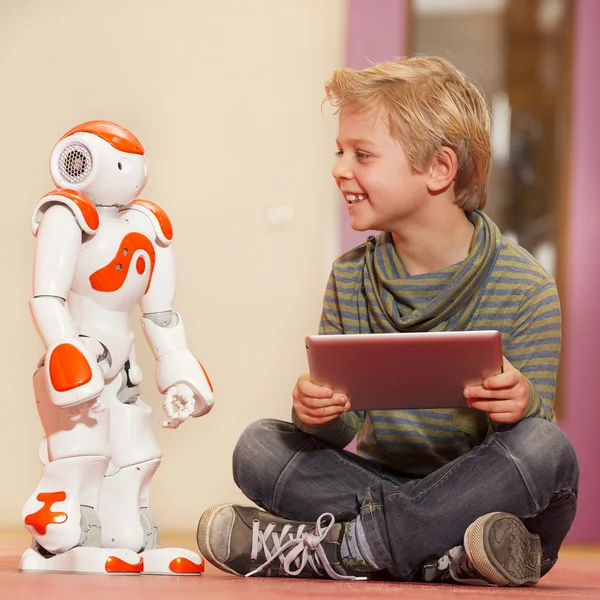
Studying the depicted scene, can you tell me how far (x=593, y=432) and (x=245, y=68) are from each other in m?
1.21

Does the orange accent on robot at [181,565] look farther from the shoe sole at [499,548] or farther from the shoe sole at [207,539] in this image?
the shoe sole at [499,548]

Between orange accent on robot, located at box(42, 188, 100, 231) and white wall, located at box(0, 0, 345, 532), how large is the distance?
1.22 meters

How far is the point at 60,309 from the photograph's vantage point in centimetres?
106

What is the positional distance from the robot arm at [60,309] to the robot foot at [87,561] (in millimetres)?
166

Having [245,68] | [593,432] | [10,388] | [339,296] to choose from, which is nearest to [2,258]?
[10,388]

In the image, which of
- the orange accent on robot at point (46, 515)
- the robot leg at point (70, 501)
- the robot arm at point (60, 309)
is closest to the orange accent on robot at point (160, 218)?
the robot arm at point (60, 309)

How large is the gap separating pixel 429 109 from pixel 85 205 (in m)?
0.51

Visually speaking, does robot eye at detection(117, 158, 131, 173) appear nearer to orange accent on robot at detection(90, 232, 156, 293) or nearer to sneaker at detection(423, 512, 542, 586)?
orange accent on robot at detection(90, 232, 156, 293)

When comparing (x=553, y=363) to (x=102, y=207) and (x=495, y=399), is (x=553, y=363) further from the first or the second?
(x=102, y=207)

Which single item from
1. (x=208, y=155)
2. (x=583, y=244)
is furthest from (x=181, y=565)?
(x=583, y=244)

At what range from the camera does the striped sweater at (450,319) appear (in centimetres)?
123

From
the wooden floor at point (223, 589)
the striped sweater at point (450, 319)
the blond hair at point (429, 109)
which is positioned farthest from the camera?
the blond hair at point (429, 109)

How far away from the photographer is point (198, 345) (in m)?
2.32

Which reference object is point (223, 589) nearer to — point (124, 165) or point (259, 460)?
point (259, 460)
